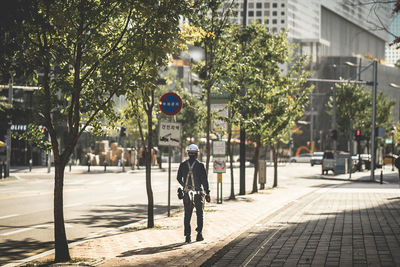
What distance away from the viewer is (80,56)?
984cm

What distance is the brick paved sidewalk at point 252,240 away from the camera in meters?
9.63

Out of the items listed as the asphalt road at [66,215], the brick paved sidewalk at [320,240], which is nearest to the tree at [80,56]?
the asphalt road at [66,215]

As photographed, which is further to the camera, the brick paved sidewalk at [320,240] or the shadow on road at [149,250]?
the shadow on road at [149,250]

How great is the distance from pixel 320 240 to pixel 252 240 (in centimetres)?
120

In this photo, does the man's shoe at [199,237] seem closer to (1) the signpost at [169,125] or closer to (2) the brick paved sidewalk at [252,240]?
(2) the brick paved sidewalk at [252,240]

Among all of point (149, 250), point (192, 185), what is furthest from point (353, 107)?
point (149, 250)

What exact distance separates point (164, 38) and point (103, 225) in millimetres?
6436

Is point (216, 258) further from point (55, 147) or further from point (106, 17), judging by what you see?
point (106, 17)

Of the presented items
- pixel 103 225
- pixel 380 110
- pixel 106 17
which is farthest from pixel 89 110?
pixel 380 110

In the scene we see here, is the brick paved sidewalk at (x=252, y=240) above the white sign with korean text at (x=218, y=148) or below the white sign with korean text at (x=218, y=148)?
below

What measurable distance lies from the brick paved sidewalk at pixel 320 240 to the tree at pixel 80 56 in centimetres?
267

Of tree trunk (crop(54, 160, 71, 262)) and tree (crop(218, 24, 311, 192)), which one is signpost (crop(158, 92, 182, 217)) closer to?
tree (crop(218, 24, 311, 192))

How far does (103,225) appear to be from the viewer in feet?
50.1

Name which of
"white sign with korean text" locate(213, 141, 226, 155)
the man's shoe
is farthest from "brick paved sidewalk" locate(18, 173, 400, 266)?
"white sign with korean text" locate(213, 141, 226, 155)
